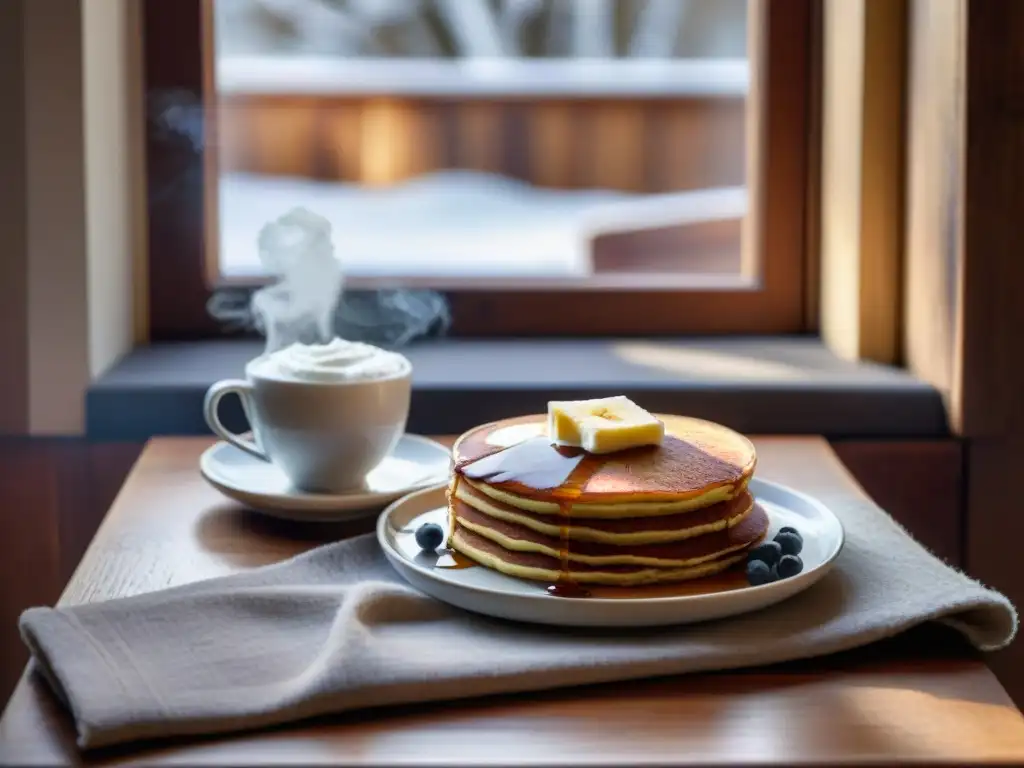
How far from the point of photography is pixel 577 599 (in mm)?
749

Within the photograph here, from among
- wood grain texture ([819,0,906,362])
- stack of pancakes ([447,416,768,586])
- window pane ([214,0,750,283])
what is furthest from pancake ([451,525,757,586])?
window pane ([214,0,750,283])

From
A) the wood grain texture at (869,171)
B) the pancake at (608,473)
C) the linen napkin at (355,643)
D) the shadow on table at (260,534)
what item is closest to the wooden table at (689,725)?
the linen napkin at (355,643)

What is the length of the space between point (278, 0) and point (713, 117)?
60cm

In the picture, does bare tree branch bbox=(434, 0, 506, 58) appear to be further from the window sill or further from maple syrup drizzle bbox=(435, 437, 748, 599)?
maple syrup drizzle bbox=(435, 437, 748, 599)

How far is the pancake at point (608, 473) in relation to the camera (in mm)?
787

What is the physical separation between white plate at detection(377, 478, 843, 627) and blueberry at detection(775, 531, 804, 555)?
0.03ft

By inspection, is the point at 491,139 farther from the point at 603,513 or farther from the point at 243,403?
the point at 603,513

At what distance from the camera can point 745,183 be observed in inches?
69.1

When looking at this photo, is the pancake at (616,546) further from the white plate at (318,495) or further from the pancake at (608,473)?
the white plate at (318,495)

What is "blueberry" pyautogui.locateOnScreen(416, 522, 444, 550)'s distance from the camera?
2.85ft

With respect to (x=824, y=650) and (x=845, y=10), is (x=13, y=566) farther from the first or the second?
(x=845, y=10)

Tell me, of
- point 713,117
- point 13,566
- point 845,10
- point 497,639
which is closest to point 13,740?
point 497,639

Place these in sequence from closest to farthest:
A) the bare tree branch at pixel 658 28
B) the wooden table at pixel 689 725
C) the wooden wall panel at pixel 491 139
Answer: the wooden table at pixel 689 725 → the bare tree branch at pixel 658 28 → the wooden wall panel at pixel 491 139

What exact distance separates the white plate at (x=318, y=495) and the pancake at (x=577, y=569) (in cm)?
17
